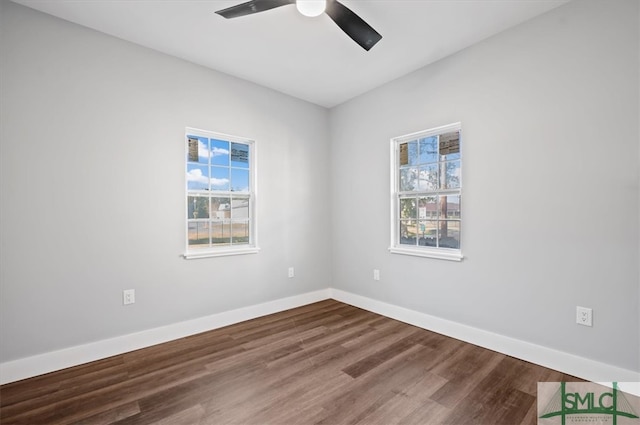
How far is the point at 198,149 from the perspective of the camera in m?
3.26

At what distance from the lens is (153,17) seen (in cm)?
243

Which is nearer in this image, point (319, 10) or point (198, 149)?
point (319, 10)

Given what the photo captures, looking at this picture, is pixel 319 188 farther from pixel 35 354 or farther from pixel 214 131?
pixel 35 354

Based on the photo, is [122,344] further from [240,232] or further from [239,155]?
[239,155]

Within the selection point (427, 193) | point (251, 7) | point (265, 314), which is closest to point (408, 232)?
point (427, 193)

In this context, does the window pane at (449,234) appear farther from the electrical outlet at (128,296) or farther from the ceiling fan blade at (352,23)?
the electrical outlet at (128,296)

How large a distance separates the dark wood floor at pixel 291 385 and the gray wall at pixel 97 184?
0.44m

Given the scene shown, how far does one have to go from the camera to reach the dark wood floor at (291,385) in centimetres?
181

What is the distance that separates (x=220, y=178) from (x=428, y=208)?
2.38 metres

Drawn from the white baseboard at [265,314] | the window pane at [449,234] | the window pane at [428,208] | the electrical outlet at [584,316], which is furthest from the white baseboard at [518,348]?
the window pane at [428,208]

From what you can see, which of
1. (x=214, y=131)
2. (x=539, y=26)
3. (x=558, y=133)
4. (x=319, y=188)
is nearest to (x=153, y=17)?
(x=214, y=131)

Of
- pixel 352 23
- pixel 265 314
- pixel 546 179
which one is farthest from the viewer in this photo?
pixel 265 314

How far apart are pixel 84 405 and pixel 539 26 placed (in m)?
4.36

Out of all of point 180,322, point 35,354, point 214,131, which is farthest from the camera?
point 214,131
